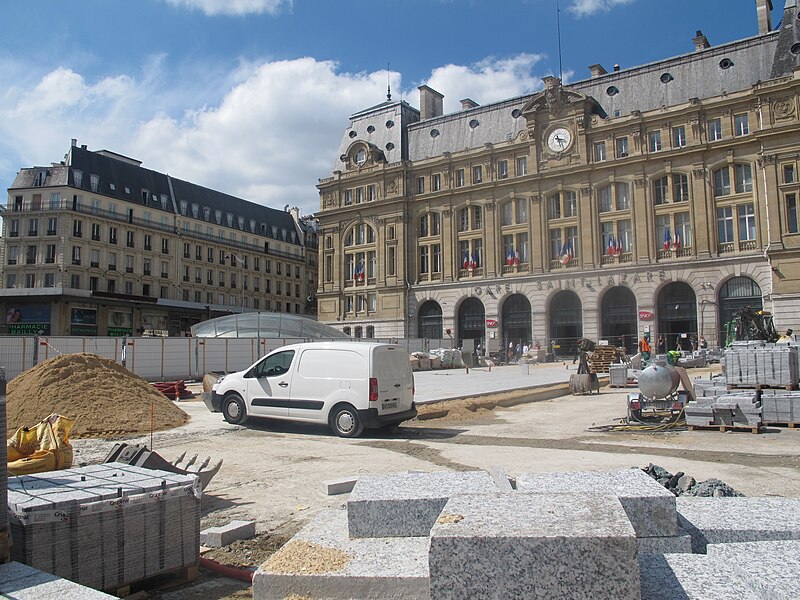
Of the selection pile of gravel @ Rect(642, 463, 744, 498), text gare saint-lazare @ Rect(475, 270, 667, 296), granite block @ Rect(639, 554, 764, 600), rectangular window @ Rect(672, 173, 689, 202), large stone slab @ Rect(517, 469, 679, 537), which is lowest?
pile of gravel @ Rect(642, 463, 744, 498)

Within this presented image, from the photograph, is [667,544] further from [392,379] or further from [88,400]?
[88,400]

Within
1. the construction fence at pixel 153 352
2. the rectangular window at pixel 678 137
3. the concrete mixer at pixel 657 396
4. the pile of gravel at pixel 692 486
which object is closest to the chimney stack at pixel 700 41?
the rectangular window at pixel 678 137

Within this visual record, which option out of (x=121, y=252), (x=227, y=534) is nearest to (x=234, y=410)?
(x=227, y=534)

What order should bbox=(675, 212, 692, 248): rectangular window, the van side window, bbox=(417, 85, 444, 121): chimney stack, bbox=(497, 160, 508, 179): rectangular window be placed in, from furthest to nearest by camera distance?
bbox=(417, 85, 444, 121): chimney stack
bbox=(497, 160, 508, 179): rectangular window
bbox=(675, 212, 692, 248): rectangular window
the van side window

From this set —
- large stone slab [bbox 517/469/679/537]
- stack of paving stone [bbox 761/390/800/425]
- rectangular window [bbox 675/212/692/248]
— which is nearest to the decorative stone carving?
rectangular window [bbox 675/212/692/248]

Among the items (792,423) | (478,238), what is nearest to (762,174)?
(478,238)

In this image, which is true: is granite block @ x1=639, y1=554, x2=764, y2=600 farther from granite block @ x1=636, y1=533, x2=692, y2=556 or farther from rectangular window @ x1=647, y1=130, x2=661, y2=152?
rectangular window @ x1=647, y1=130, x2=661, y2=152

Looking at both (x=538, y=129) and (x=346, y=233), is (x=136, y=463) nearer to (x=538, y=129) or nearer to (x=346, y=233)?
(x=538, y=129)

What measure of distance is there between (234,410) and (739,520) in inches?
471

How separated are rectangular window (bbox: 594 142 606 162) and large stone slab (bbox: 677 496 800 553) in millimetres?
49173

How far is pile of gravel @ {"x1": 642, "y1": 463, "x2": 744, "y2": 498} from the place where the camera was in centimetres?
538

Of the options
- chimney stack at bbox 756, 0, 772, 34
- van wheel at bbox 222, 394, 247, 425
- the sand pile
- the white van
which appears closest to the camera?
the white van

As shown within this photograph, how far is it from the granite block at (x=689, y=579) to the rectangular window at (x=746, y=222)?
4637cm

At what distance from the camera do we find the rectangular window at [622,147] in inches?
1923
